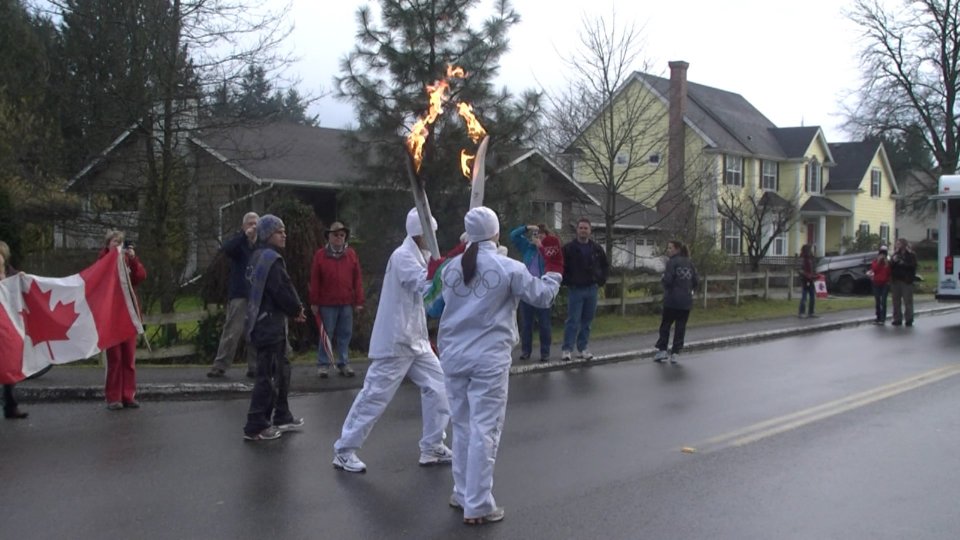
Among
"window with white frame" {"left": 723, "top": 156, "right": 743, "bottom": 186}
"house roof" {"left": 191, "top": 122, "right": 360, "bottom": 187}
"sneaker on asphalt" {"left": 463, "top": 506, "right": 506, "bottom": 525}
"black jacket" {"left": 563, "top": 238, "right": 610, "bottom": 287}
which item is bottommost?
"sneaker on asphalt" {"left": 463, "top": 506, "right": 506, "bottom": 525}

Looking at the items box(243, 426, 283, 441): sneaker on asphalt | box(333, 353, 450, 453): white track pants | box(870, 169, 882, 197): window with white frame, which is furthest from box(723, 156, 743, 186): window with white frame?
box(333, 353, 450, 453): white track pants

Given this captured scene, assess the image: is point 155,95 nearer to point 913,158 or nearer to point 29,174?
point 29,174

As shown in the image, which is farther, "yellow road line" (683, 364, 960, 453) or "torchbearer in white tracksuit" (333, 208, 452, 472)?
"yellow road line" (683, 364, 960, 453)

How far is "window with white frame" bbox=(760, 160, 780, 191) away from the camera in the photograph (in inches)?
1821

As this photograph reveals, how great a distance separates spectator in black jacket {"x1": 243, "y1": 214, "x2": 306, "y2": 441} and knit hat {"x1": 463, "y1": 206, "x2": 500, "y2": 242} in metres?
2.55

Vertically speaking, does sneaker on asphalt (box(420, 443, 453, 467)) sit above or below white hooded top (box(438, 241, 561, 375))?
below

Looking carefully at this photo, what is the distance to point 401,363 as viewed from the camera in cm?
709

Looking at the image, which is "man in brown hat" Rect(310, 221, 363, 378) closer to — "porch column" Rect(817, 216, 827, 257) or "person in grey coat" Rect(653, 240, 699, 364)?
"person in grey coat" Rect(653, 240, 699, 364)

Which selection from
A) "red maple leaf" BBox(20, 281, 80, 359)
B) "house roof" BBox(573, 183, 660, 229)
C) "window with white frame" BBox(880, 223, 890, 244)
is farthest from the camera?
"window with white frame" BBox(880, 223, 890, 244)

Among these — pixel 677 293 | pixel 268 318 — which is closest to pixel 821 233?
pixel 677 293

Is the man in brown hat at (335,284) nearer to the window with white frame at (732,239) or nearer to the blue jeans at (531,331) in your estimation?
the blue jeans at (531,331)

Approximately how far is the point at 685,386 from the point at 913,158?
7207 centimetres

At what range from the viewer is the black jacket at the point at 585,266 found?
44.1 ft

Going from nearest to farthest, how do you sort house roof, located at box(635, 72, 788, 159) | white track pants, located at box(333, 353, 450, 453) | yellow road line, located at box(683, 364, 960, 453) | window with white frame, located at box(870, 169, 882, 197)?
white track pants, located at box(333, 353, 450, 453), yellow road line, located at box(683, 364, 960, 453), house roof, located at box(635, 72, 788, 159), window with white frame, located at box(870, 169, 882, 197)
